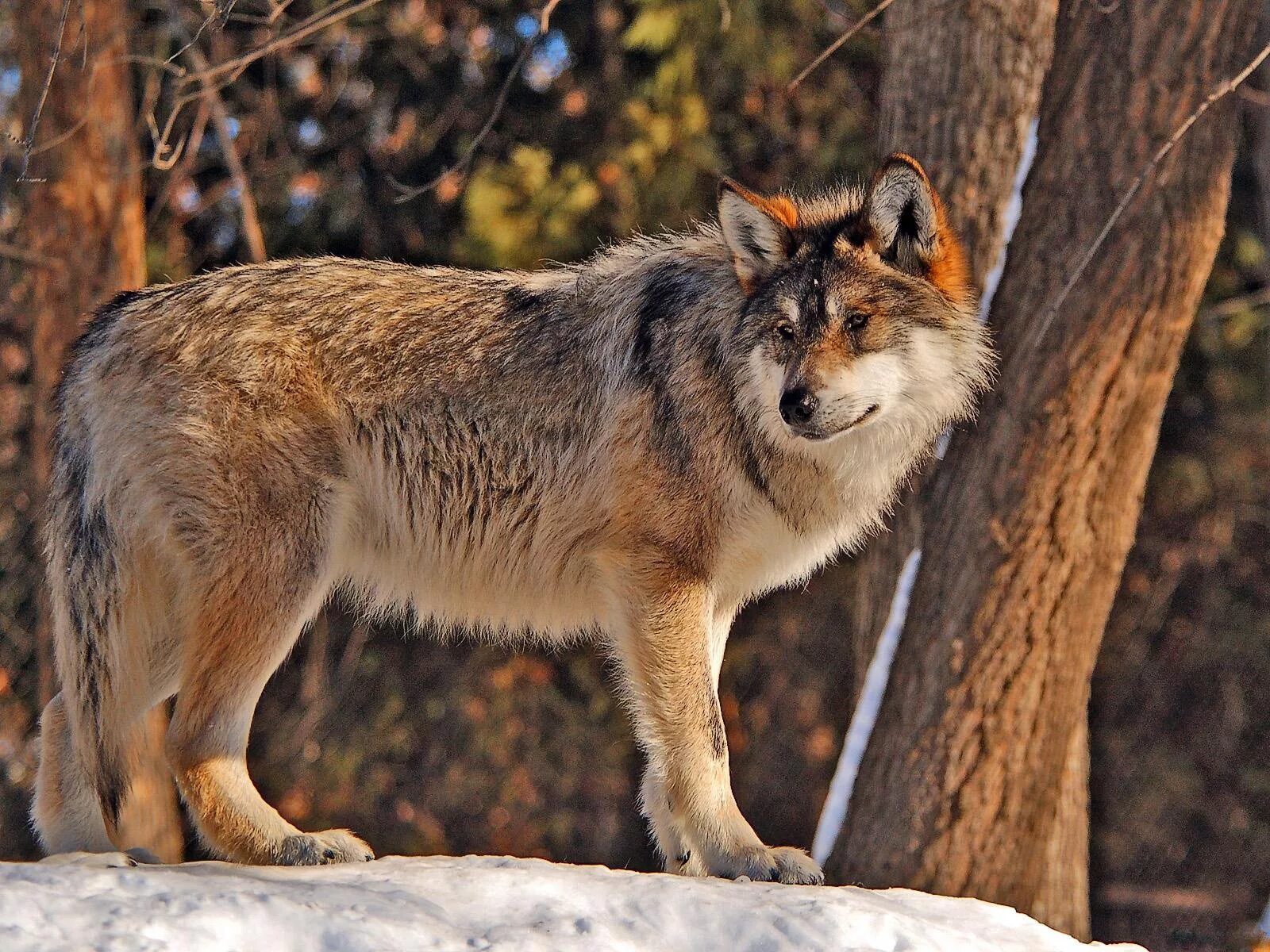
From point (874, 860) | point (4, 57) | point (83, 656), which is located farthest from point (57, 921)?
point (4, 57)

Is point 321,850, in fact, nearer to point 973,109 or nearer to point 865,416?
point 865,416

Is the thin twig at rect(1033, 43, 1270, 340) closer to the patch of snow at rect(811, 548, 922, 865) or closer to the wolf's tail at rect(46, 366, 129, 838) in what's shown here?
the patch of snow at rect(811, 548, 922, 865)

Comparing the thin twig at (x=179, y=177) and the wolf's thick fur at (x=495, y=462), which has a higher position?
the thin twig at (x=179, y=177)

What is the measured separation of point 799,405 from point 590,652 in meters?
7.45

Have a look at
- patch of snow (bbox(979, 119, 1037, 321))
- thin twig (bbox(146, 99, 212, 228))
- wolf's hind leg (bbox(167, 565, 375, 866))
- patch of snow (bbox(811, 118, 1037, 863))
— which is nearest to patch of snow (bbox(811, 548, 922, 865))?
patch of snow (bbox(811, 118, 1037, 863))

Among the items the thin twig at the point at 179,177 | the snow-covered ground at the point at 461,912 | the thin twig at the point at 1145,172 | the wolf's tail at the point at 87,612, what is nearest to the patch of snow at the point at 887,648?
the thin twig at the point at 1145,172

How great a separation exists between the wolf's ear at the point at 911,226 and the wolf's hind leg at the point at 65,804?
2.99m

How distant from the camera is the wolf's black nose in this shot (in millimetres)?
4418

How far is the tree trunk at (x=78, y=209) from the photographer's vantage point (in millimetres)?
8891

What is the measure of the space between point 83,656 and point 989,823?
374cm

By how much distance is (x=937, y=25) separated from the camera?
653 cm

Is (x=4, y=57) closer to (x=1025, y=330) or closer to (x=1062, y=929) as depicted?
(x=1025, y=330)

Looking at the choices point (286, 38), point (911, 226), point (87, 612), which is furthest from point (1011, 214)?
point (87, 612)

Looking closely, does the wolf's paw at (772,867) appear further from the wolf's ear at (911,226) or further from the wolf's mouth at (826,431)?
the wolf's ear at (911,226)
